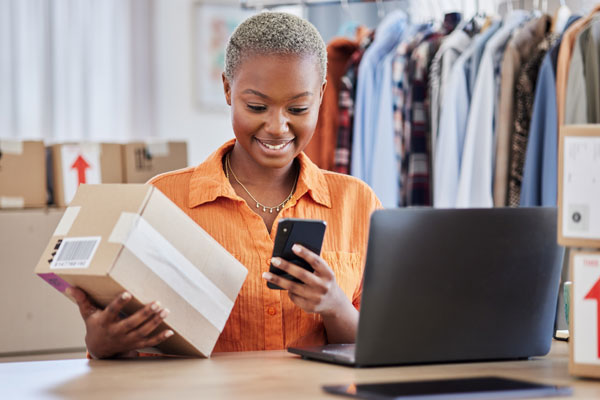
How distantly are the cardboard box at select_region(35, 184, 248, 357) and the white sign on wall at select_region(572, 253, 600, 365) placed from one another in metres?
0.50

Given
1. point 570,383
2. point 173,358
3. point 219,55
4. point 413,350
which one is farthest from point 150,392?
point 219,55

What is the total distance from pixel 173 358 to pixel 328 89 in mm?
1743

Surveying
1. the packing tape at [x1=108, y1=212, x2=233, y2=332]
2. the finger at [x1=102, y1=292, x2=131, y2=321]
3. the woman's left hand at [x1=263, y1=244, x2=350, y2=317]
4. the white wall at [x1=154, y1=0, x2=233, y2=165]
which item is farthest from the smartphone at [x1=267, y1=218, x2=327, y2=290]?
the white wall at [x1=154, y1=0, x2=233, y2=165]

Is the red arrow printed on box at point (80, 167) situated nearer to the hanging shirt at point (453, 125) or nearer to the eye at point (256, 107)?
the hanging shirt at point (453, 125)

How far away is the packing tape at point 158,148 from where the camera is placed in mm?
2730

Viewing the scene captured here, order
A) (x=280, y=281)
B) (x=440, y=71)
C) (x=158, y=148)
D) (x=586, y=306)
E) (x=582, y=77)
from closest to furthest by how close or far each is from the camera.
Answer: (x=586, y=306), (x=280, y=281), (x=582, y=77), (x=440, y=71), (x=158, y=148)

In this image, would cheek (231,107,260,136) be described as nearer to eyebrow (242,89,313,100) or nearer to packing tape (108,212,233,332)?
eyebrow (242,89,313,100)

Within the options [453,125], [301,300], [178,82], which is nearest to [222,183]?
[301,300]

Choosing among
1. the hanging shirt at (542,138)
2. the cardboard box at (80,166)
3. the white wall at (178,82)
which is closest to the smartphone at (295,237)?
the hanging shirt at (542,138)

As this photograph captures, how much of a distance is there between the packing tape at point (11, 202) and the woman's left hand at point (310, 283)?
62.8 inches

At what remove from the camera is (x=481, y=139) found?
8.28ft

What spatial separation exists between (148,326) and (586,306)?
0.61 metres

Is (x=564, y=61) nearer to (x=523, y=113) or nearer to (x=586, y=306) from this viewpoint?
(x=523, y=113)

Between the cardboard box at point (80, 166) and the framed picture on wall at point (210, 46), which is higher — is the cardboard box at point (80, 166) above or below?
below
